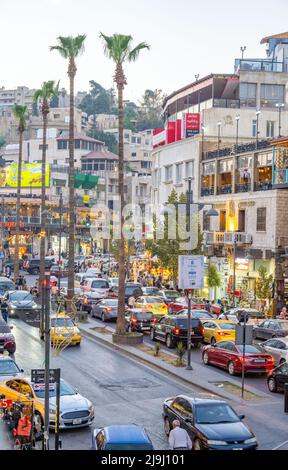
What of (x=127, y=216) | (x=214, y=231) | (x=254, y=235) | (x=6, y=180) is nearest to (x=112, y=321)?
(x=254, y=235)

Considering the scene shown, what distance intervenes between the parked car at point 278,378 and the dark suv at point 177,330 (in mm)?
9196

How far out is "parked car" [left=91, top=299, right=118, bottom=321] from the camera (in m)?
48.5

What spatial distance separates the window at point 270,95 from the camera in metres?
87.4

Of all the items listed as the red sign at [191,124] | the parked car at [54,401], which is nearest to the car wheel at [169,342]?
the parked car at [54,401]

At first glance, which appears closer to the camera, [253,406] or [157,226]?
[253,406]

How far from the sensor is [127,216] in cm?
10444

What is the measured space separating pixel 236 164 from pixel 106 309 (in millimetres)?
21103

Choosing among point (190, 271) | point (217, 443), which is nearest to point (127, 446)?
point (217, 443)

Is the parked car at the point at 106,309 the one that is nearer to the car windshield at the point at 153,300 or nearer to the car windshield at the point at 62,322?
the car windshield at the point at 153,300

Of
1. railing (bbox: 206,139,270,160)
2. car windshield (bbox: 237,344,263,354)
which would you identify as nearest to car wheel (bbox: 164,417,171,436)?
car windshield (bbox: 237,344,263,354)

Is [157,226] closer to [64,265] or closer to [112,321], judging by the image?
[112,321]

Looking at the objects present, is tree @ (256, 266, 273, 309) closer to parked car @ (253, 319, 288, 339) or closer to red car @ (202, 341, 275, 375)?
parked car @ (253, 319, 288, 339)

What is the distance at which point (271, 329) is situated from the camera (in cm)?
4041

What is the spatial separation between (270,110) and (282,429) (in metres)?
63.5
